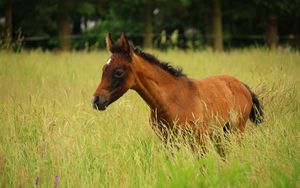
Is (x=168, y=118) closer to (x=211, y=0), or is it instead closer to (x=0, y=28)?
(x=211, y=0)

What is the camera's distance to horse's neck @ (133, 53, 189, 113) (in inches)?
199

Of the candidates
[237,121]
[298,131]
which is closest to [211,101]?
[237,121]

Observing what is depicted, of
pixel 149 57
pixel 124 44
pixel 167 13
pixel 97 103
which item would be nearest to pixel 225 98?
pixel 149 57

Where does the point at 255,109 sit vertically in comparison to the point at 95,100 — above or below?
below

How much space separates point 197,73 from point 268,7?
1169 centimetres

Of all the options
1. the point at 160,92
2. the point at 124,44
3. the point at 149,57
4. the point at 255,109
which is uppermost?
the point at 124,44

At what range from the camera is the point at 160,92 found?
511 centimetres

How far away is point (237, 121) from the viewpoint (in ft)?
18.7

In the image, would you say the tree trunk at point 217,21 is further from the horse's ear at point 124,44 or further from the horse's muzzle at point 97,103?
the horse's muzzle at point 97,103

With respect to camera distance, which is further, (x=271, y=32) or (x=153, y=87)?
(x=271, y=32)

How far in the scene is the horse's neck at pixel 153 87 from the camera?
16.6 ft

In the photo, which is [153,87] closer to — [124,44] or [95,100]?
[124,44]

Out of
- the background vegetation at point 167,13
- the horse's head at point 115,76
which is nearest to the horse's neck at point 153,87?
the horse's head at point 115,76

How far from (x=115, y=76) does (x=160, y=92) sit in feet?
1.79
